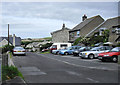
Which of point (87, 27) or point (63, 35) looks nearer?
point (87, 27)

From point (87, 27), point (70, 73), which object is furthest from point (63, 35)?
point (70, 73)

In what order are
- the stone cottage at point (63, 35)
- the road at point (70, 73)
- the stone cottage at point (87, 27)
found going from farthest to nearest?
the stone cottage at point (63, 35) → the stone cottage at point (87, 27) → the road at point (70, 73)

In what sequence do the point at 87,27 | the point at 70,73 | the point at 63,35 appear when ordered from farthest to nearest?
the point at 63,35, the point at 87,27, the point at 70,73

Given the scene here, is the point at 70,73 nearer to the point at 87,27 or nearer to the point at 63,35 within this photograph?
the point at 87,27

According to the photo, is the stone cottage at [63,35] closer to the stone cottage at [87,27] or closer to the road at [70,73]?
the stone cottage at [87,27]

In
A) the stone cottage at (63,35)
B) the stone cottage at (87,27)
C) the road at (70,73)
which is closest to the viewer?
the road at (70,73)

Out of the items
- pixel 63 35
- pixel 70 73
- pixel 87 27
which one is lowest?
pixel 70 73

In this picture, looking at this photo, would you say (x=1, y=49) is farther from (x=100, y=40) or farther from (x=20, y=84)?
(x=20, y=84)

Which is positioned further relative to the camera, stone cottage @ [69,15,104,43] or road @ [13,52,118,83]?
stone cottage @ [69,15,104,43]

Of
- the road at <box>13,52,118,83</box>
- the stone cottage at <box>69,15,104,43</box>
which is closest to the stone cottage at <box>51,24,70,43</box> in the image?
the stone cottage at <box>69,15,104,43</box>

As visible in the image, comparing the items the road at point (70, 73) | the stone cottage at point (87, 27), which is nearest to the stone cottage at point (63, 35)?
the stone cottage at point (87, 27)

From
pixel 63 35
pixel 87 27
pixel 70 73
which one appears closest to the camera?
pixel 70 73

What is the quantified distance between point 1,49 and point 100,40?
2110 cm

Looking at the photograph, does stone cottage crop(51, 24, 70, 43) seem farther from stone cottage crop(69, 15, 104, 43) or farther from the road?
the road
